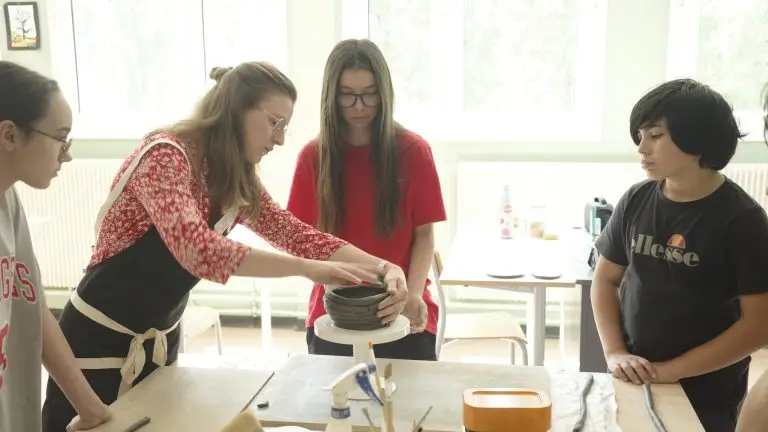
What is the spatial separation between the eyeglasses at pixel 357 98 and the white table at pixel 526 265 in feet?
3.22

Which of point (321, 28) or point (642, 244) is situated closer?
point (642, 244)

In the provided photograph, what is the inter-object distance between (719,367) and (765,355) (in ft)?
8.50

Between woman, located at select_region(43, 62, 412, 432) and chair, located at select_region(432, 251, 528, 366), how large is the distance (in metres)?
1.23

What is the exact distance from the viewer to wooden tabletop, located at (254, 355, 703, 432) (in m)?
1.31

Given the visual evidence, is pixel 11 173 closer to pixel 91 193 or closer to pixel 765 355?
pixel 91 193

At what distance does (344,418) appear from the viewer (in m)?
1.29

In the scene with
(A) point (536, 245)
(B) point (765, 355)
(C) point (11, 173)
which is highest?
(C) point (11, 173)

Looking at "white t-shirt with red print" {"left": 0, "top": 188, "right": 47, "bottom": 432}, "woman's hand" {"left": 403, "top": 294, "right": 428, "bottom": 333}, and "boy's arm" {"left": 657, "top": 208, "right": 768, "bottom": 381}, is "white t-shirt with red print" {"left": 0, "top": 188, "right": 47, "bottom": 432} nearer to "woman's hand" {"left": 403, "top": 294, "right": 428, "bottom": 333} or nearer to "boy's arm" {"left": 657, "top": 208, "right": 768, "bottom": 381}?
"woman's hand" {"left": 403, "top": 294, "right": 428, "bottom": 333}

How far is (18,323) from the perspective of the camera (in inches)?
51.6

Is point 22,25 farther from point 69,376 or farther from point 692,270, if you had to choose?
point 692,270

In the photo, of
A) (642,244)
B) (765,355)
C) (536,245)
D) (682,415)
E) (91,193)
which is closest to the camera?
(682,415)

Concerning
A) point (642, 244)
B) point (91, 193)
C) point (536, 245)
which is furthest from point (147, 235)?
point (91, 193)

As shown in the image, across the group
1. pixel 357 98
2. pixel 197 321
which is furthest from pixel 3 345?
pixel 197 321

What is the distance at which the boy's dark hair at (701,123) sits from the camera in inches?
58.9
